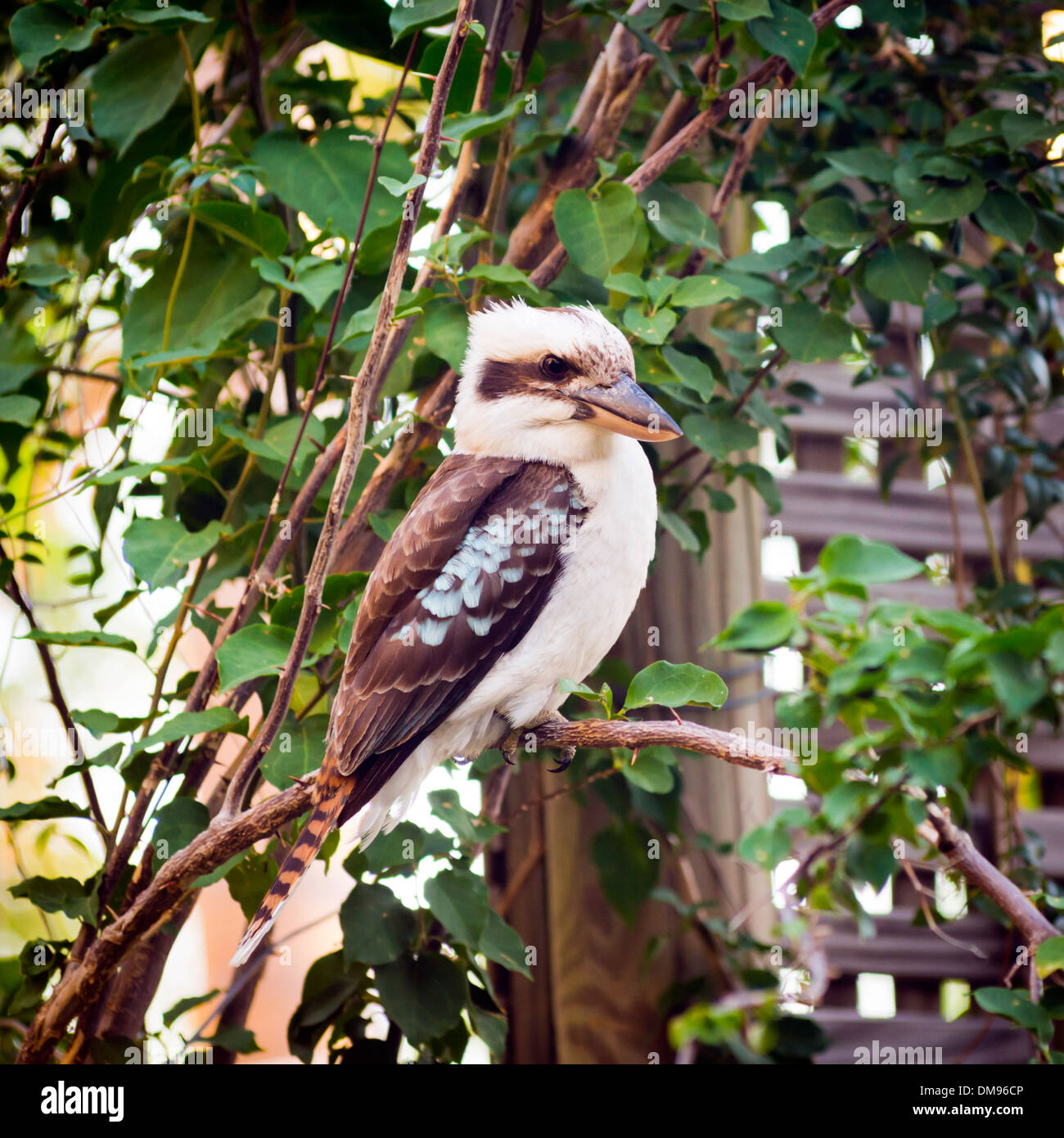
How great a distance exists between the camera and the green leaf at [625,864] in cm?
197

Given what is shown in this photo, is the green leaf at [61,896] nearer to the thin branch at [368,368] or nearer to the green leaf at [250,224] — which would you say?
the thin branch at [368,368]

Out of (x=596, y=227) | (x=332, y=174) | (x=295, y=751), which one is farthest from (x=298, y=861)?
(x=332, y=174)

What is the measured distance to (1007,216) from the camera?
1.57m

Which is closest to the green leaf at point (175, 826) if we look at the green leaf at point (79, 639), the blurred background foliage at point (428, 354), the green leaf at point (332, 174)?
the blurred background foliage at point (428, 354)

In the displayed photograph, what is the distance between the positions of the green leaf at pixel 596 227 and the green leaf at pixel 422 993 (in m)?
0.98

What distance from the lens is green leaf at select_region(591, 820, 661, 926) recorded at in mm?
1975

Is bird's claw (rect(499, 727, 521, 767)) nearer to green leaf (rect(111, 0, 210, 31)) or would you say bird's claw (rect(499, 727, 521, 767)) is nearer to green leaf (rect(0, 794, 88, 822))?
green leaf (rect(0, 794, 88, 822))

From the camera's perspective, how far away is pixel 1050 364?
95.7 inches

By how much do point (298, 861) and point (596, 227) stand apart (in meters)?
0.84

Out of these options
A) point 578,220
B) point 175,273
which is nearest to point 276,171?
point 175,273

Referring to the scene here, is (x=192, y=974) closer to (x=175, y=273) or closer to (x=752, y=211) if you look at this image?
(x=175, y=273)

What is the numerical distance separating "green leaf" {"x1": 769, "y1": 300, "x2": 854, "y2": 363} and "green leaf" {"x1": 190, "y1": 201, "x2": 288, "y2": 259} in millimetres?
710

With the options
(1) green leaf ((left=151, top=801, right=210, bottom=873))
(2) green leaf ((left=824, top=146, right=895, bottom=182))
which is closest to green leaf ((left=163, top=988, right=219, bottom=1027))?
(1) green leaf ((left=151, top=801, right=210, bottom=873))
